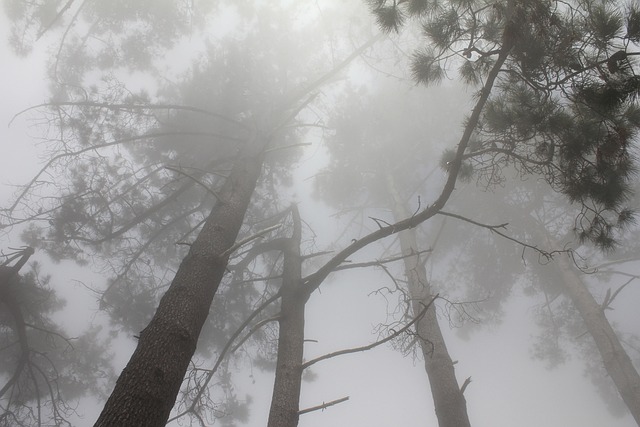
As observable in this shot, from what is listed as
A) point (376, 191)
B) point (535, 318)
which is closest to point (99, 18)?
point (376, 191)

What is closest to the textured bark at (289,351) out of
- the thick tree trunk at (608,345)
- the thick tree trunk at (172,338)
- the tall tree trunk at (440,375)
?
the thick tree trunk at (172,338)

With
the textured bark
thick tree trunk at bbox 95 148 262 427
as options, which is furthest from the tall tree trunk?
thick tree trunk at bbox 95 148 262 427

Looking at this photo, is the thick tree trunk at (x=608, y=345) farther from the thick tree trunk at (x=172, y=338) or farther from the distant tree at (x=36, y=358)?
the distant tree at (x=36, y=358)

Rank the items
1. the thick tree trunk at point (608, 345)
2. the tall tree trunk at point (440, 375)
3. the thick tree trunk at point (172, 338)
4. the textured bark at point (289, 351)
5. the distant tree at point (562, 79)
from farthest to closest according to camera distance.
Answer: the thick tree trunk at point (608, 345) < the tall tree trunk at point (440, 375) < the textured bark at point (289, 351) < the distant tree at point (562, 79) < the thick tree trunk at point (172, 338)

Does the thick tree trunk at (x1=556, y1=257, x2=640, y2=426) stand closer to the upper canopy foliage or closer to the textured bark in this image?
the upper canopy foliage

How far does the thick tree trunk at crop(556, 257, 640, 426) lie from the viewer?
702 cm

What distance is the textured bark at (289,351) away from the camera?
3137 mm

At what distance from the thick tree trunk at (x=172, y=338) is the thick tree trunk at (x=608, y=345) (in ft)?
26.0

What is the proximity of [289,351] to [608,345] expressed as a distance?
24.5 feet

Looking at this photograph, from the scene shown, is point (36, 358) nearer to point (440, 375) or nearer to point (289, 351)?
point (289, 351)

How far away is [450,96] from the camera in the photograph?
1166 centimetres

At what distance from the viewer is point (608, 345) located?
760 cm

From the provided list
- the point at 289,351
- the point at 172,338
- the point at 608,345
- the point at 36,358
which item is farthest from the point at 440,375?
the point at 36,358

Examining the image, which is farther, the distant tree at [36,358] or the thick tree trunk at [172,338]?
the distant tree at [36,358]
